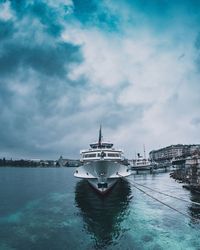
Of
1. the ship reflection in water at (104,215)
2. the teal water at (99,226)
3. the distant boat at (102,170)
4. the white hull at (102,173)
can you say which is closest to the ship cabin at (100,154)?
the distant boat at (102,170)

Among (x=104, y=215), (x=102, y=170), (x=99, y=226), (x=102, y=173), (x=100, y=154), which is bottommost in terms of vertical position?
(x=99, y=226)

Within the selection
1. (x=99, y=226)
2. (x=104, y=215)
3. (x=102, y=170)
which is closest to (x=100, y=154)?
(x=102, y=170)

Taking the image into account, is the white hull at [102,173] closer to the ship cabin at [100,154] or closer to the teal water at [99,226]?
the teal water at [99,226]

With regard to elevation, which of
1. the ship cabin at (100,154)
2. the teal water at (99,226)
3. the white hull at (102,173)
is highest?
the ship cabin at (100,154)

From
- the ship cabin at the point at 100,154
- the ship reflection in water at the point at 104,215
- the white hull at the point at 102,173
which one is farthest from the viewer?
the ship cabin at the point at 100,154

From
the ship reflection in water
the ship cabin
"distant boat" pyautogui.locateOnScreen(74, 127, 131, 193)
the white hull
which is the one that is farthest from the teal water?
the ship cabin

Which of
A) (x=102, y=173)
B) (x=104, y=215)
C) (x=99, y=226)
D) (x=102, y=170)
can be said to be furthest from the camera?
(x=102, y=173)

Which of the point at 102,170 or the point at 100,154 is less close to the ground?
the point at 100,154

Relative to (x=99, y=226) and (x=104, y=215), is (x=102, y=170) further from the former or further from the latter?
(x=99, y=226)

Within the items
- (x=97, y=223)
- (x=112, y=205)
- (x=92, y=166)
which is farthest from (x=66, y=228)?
(x=92, y=166)

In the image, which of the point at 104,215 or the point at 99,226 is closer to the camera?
the point at 99,226

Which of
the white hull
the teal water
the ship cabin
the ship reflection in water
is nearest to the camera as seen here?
the teal water

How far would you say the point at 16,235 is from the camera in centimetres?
2605

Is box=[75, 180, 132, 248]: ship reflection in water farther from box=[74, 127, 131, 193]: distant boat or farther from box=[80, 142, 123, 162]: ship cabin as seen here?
box=[80, 142, 123, 162]: ship cabin
